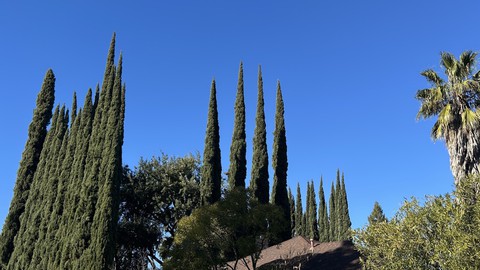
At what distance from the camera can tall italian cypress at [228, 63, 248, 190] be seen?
30750 millimetres

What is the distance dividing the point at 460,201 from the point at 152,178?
27.2 metres

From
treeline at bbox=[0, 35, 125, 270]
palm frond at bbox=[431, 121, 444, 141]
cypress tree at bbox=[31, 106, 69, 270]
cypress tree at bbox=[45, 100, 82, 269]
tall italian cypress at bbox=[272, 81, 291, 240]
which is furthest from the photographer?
tall italian cypress at bbox=[272, 81, 291, 240]

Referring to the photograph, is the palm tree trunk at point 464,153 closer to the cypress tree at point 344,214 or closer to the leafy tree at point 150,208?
the leafy tree at point 150,208

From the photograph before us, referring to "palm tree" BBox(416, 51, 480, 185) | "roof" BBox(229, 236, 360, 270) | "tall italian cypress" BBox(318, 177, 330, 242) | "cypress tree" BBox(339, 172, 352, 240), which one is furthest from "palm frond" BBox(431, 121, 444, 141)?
"tall italian cypress" BBox(318, 177, 330, 242)

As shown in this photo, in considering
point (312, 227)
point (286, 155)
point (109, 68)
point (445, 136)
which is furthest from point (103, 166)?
point (312, 227)

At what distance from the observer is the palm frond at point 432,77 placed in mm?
15375

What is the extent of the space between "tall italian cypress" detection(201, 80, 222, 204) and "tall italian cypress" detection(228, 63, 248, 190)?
1.18 meters

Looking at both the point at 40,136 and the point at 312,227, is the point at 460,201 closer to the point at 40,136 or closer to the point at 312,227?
the point at 40,136

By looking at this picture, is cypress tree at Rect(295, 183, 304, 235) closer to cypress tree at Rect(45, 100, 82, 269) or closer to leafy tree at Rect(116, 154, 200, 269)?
leafy tree at Rect(116, 154, 200, 269)

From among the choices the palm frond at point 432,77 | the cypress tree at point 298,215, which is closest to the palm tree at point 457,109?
the palm frond at point 432,77

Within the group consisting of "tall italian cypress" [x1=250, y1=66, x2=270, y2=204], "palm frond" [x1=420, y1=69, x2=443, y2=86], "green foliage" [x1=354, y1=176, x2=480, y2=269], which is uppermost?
"tall italian cypress" [x1=250, y1=66, x2=270, y2=204]

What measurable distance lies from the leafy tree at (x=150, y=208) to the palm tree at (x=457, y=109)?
21911mm

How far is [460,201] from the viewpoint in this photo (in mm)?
11398

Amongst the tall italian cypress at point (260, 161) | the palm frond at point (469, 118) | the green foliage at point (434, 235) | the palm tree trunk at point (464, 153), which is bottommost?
the green foliage at point (434, 235)
